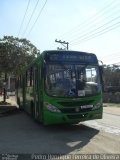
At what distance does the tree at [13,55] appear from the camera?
1400 inches

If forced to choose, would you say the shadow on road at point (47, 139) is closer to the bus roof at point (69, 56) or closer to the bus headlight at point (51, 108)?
the bus headlight at point (51, 108)

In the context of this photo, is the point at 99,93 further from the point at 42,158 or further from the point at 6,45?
the point at 6,45

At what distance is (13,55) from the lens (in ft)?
118

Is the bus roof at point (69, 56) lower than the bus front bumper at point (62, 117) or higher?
higher

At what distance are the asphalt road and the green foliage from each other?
21488mm

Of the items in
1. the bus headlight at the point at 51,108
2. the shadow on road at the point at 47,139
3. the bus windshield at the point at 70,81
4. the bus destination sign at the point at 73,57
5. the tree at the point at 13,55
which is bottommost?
the shadow on road at the point at 47,139

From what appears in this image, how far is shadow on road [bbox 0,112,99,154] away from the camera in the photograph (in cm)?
986

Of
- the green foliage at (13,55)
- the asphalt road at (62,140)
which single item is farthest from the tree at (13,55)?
the asphalt road at (62,140)

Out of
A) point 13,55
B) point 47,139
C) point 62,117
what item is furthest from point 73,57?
point 13,55

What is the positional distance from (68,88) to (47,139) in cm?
232

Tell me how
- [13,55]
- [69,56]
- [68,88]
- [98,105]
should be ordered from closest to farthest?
[68,88] → [98,105] → [69,56] → [13,55]

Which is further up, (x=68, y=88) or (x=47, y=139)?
(x=68, y=88)

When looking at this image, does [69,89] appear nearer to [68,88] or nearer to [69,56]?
[68,88]

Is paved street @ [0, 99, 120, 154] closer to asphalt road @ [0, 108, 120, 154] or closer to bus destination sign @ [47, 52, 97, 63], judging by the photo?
asphalt road @ [0, 108, 120, 154]
